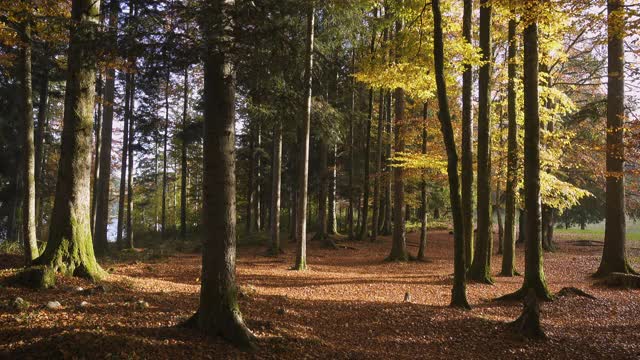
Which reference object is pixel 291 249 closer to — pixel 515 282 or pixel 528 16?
pixel 515 282

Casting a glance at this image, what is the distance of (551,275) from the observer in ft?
52.2

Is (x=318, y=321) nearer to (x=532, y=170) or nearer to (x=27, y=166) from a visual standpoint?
(x=532, y=170)

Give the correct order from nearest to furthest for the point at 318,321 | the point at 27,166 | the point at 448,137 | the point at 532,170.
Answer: the point at 318,321, the point at 448,137, the point at 27,166, the point at 532,170

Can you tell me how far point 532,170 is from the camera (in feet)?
32.8

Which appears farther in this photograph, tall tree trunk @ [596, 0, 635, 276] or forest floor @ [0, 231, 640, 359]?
tall tree trunk @ [596, 0, 635, 276]

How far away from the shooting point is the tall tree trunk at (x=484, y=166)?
12477 millimetres

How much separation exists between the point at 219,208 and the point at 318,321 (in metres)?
3.60

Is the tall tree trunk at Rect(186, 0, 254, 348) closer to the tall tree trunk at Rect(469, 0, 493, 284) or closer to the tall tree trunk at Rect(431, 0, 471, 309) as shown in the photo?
the tall tree trunk at Rect(431, 0, 471, 309)

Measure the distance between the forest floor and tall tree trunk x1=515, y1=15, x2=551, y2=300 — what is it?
2.57ft

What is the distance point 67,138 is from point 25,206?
2.00 m

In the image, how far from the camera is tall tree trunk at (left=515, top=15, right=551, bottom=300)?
9930mm

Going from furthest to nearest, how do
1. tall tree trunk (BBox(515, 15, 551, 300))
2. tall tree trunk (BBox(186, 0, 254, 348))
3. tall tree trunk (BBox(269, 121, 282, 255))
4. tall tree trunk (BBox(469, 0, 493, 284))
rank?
1. tall tree trunk (BBox(269, 121, 282, 255))
2. tall tree trunk (BBox(469, 0, 493, 284))
3. tall tree trunk (BBox(515, 15, 551, 300))
4. tall tree trunk (BBox(186, 0, 254, 348))

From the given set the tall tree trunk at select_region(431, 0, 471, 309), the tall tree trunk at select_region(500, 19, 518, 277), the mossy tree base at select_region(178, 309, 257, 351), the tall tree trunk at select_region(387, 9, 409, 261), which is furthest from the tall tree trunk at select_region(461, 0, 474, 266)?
the mossy tree base at select_region(178, 309, 257, 351)

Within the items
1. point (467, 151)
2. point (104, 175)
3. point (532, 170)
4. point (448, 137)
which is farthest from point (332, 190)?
point (448, 137)
